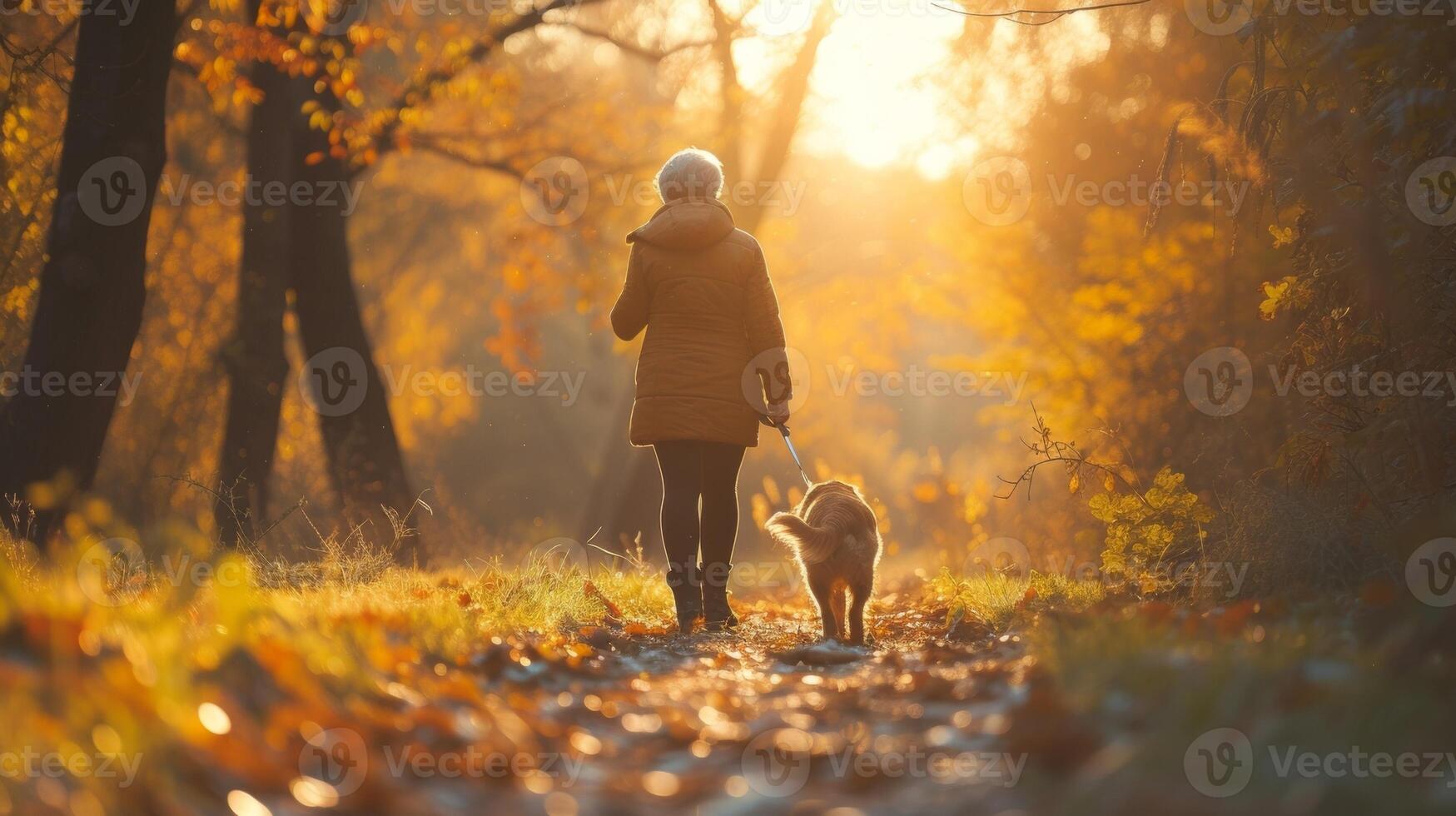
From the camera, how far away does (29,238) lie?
397 inches

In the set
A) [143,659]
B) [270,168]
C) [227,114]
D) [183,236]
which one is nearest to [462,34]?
Answer: [270,168]

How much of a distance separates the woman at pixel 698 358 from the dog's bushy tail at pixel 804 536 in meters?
0.57
